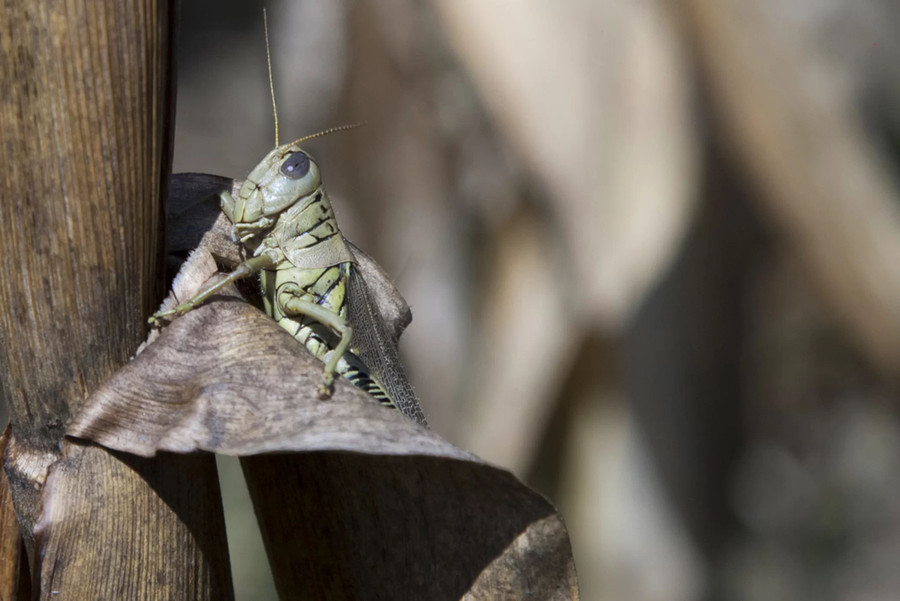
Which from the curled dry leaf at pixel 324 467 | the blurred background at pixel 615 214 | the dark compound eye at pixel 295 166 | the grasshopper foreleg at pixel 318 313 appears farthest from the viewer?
the blurred background at pixel 615 214

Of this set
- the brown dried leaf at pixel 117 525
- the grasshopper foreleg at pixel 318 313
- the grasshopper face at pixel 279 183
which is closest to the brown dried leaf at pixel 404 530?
the brown dried leaf at pixel 117 525

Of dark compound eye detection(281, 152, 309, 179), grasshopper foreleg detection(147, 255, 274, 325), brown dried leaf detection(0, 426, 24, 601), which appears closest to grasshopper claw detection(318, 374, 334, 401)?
grasshopper foreleg detection(147, 255, 274, 325)

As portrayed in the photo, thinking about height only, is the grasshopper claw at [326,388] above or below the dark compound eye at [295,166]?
below

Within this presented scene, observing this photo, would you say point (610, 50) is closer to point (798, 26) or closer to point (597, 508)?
point (798, 26)

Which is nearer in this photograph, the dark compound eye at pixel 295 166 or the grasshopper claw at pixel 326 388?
the grasshopper claw at pixel 326 388

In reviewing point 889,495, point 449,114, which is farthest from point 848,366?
point 449,114

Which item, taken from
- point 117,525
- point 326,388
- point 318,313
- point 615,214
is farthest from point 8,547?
point 615,214

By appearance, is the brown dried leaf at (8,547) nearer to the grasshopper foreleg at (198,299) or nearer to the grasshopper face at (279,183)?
the grasshopper foreleg at (198,299)
